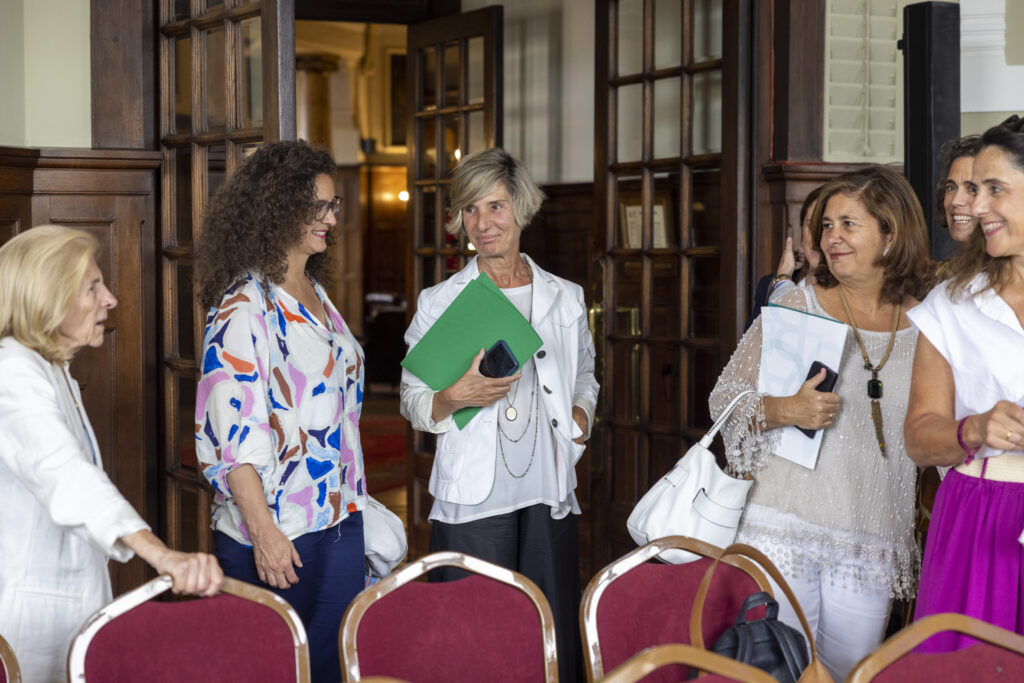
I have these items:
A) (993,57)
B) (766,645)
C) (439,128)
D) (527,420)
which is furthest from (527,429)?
(439,128)

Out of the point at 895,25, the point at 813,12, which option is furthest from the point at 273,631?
the point at 895,25

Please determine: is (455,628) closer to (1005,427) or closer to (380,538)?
(380,538)

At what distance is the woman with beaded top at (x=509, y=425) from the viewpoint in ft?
9.86

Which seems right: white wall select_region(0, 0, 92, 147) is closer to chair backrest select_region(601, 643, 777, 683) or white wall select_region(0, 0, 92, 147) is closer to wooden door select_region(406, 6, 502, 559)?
wooden door select_region(406, 6, 502, 559)

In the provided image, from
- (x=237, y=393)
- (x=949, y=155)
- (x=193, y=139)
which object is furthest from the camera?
(x=193, y=139)

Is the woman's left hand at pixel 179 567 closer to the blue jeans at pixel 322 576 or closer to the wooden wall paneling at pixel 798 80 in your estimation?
the blue jeans at pixel 322 576

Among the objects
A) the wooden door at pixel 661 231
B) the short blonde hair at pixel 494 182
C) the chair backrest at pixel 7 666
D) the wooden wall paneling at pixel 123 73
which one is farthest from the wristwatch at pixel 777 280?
the chair backrest at pixel 7 666

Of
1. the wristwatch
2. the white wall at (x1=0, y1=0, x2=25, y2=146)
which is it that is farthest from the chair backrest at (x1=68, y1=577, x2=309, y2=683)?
the white wall at (x1=0, y1=0, x2=25, y2=146)

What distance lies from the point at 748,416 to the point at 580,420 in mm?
621

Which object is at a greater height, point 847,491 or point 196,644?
point 847,491

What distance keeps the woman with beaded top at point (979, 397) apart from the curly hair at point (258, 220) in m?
1.44

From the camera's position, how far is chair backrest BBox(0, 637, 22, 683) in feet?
5.99

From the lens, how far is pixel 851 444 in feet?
8.71

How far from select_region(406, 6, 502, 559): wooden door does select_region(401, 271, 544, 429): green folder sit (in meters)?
2.47
